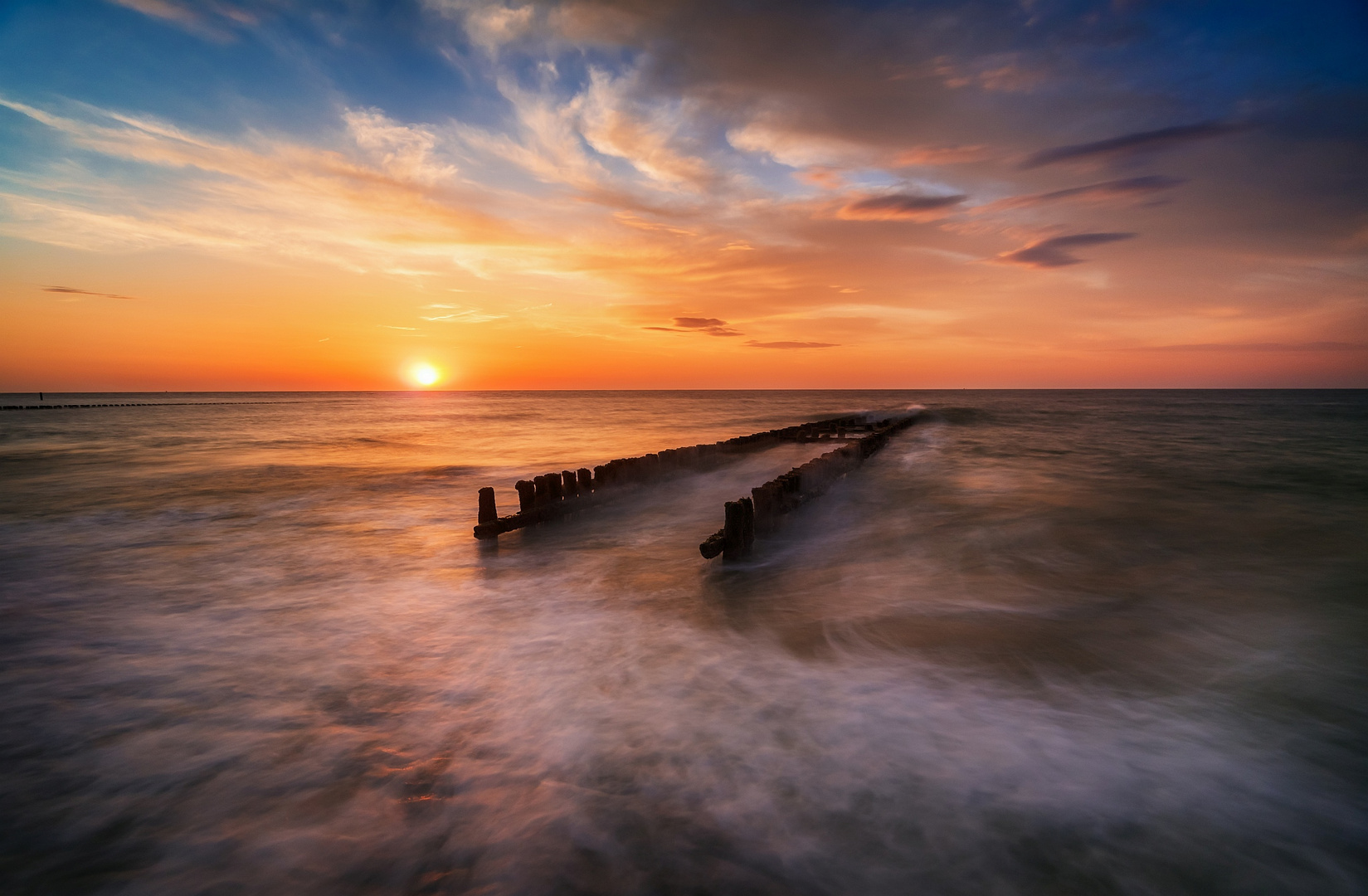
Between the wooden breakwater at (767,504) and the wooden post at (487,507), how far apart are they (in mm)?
3597

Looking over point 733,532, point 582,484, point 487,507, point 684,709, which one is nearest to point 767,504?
point 733,532

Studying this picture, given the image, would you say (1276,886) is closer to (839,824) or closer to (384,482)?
(839,824)

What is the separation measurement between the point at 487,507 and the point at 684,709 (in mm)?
6253

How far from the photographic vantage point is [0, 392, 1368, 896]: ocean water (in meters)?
3.31

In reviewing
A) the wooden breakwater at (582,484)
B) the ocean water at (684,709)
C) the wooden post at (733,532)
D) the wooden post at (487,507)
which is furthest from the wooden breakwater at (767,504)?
the wooden post at (487,507)

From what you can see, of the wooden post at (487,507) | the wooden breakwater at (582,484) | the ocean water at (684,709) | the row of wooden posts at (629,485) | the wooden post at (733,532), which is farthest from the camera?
the wooden breakwater at (582,484)

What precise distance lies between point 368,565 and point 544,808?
21.6 ft

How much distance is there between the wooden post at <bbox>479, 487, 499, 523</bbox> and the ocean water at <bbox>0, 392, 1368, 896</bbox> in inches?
19.6

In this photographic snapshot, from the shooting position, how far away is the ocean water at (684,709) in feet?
10.9

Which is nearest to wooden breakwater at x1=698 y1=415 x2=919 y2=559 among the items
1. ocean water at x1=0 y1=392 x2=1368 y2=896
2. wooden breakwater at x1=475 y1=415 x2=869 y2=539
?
ocean water at x1=0 y1=392 x2=1368 y2=896

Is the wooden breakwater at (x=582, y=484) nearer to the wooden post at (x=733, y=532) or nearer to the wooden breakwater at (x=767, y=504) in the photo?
the wooden breakwater at (x=767, y=504)

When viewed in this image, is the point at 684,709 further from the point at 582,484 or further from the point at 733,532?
the point at 582,484

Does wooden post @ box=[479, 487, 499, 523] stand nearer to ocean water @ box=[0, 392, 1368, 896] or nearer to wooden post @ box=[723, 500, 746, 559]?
ocean water @ box=[0, 392, 1368, 896]

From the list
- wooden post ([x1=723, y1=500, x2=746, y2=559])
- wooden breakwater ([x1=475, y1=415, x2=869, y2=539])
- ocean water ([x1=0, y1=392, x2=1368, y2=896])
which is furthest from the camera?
wooden breakwater ([x1=475, y1=415, x2=869, y2=539])
